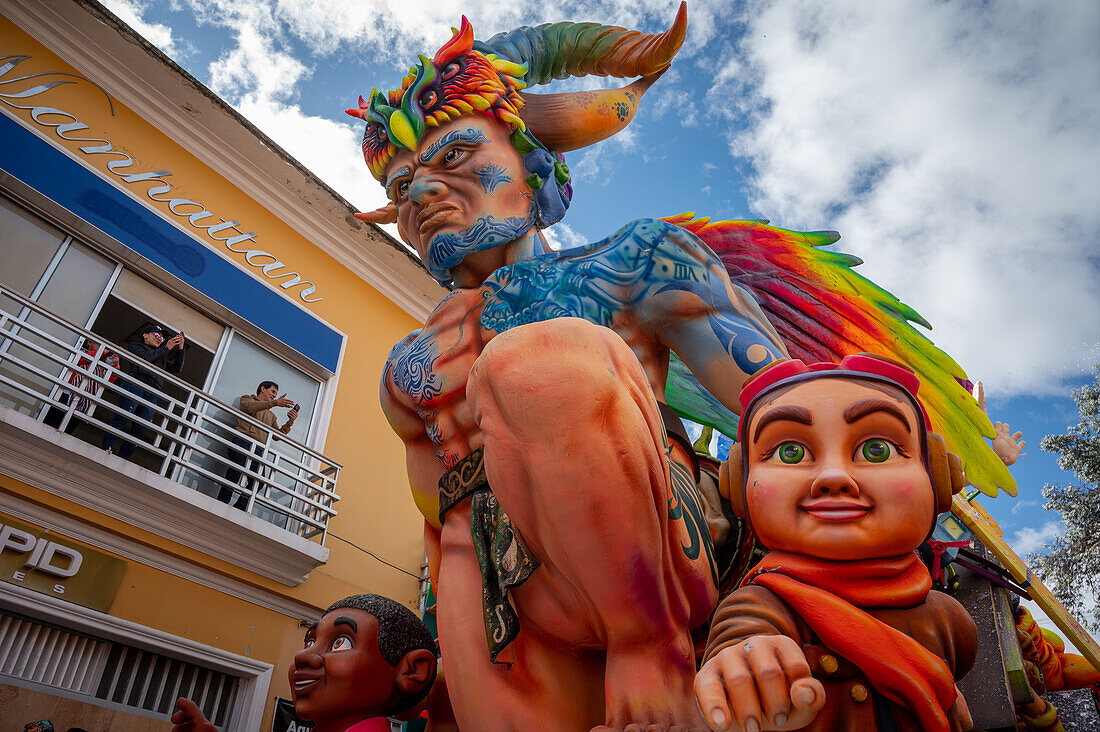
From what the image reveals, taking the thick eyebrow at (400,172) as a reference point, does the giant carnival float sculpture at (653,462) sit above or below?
below

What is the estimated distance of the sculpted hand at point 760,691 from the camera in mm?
957

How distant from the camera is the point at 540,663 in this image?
5.17ft

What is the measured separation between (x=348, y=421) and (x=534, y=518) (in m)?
6.27

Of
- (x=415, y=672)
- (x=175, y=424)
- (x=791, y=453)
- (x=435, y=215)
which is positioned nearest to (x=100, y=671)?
(x=175, y=424)

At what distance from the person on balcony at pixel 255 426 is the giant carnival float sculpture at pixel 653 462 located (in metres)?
4.28

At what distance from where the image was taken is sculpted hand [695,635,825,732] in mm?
957

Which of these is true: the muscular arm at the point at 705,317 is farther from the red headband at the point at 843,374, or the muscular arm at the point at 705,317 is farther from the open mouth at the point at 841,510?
the open mouth at the point at 841,510

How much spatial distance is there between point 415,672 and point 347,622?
256mm

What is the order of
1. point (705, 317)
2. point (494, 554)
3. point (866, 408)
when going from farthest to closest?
point (705, 317) < point (494, 554) < point (866, 408)

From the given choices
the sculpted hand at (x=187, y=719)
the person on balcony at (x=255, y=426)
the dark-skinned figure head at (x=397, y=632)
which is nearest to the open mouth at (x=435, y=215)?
the dark-skinned figure head at (x=397, y=632)

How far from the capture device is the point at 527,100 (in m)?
2.65

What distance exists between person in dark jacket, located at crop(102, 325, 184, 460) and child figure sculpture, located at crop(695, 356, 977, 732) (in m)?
5.08

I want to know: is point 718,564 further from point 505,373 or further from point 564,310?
point 505,373

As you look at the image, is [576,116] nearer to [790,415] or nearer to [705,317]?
[705,317]
